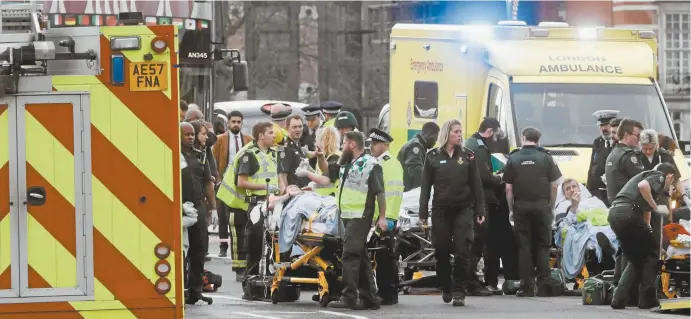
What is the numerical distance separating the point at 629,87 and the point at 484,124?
14.8 ft

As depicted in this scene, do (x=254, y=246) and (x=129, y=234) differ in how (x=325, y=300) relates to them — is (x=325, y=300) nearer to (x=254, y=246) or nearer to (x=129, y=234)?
(x=254, y=246)

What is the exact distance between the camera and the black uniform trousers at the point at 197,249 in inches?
574

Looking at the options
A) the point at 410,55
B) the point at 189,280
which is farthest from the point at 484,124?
the point at 410,55

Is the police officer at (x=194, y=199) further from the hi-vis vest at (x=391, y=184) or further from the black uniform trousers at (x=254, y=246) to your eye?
the hi-vis vest at (x=391, y=184)

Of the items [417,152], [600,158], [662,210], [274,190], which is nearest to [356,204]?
[274,190]

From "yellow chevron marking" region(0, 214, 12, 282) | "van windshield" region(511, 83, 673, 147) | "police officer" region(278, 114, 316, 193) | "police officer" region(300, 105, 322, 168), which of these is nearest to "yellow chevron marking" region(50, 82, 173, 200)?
"yellow chevron marking" region(0, 214, 12, 282)

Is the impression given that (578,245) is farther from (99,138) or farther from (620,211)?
(99,138)

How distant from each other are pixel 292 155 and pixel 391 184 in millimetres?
2595

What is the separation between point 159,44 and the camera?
9.09 m

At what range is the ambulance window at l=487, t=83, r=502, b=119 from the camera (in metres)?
20.3

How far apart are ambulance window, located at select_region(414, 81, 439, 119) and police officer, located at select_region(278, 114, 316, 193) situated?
14.2 ft

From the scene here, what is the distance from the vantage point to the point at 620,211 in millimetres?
14531

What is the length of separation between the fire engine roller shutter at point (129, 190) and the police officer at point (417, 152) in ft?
29.3

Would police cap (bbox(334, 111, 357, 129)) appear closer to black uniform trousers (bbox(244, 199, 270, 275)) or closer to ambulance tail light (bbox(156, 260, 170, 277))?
black uniform trousers (bbox(244, 199, 270, 275))
